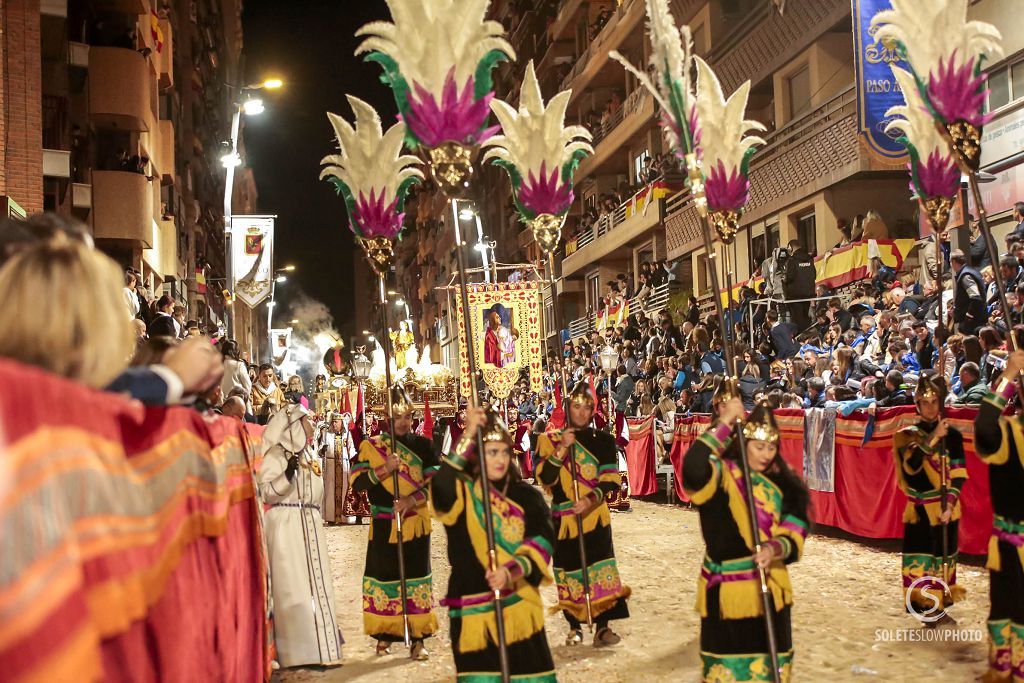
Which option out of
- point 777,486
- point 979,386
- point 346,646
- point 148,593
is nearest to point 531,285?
point 979,386

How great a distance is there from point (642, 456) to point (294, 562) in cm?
1386

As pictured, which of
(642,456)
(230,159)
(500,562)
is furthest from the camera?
(642,456)

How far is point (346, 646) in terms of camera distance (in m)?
9.16

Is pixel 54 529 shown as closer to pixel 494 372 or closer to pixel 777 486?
pixel 777 486

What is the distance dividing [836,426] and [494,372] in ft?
32.1

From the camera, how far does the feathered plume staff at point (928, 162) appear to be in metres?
7.87

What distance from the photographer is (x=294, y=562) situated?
822 centimetres

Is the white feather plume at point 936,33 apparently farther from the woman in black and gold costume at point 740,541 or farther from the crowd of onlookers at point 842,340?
the woman in black and gold costume at point 740,541

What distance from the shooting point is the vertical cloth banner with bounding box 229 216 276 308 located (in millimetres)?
20172

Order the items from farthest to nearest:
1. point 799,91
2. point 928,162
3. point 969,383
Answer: point 799,91, point 969,383, point 928,162

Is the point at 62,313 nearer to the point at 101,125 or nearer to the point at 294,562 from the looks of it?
the point at 294,562

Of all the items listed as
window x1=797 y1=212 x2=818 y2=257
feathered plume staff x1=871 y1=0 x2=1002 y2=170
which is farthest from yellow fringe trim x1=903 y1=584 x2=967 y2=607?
window x1=797 y1=212 x2=818 y2=257

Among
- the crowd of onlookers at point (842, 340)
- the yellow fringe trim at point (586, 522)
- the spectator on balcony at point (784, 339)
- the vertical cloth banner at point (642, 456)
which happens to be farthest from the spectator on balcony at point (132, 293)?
the spectator on balcony at point (784, 339)

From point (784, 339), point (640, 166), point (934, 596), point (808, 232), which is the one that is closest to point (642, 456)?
point (784, 339)
